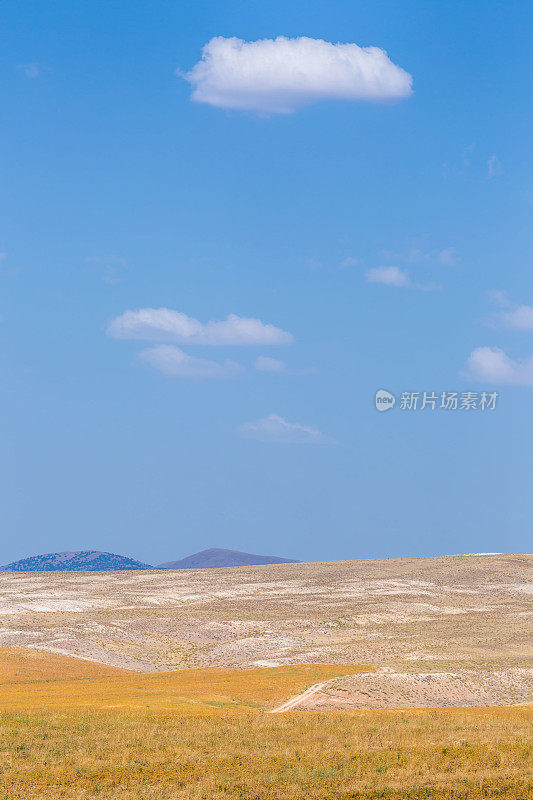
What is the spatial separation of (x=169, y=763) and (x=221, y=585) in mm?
104934

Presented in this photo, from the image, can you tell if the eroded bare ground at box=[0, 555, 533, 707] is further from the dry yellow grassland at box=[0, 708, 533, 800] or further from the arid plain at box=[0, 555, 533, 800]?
the dry yellow grassland at box=[0, 708, 533, 800]

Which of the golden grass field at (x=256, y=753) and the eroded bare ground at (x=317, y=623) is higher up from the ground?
the golden grass field at (x=256, y=753)

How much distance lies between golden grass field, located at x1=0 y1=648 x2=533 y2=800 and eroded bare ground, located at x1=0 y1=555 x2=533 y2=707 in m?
12.8

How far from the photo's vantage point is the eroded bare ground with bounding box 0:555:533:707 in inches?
2219

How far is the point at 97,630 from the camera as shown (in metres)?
79.4

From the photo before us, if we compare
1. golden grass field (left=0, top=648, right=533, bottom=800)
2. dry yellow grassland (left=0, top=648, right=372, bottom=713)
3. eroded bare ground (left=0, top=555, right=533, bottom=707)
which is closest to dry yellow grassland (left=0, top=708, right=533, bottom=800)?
golden grass field (left=0, top=648, right=533, bottom=800)

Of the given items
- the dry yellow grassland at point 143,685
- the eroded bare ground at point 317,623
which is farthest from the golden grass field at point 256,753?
the eroded bare ground at point 317,623

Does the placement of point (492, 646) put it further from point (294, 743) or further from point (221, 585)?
point (221, 585)

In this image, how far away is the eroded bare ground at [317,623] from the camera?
56.4 meters

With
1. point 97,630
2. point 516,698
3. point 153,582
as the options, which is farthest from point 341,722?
point 153,582

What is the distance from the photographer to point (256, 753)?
29.2 m

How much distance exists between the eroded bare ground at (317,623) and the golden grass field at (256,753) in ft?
42.0

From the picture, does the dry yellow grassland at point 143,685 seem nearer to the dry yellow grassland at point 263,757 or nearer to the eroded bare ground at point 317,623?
the eroded bare ground at point 317,623

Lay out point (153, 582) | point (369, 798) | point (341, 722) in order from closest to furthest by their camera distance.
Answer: point (369, 798), point (341, 722), point (153, 582)
